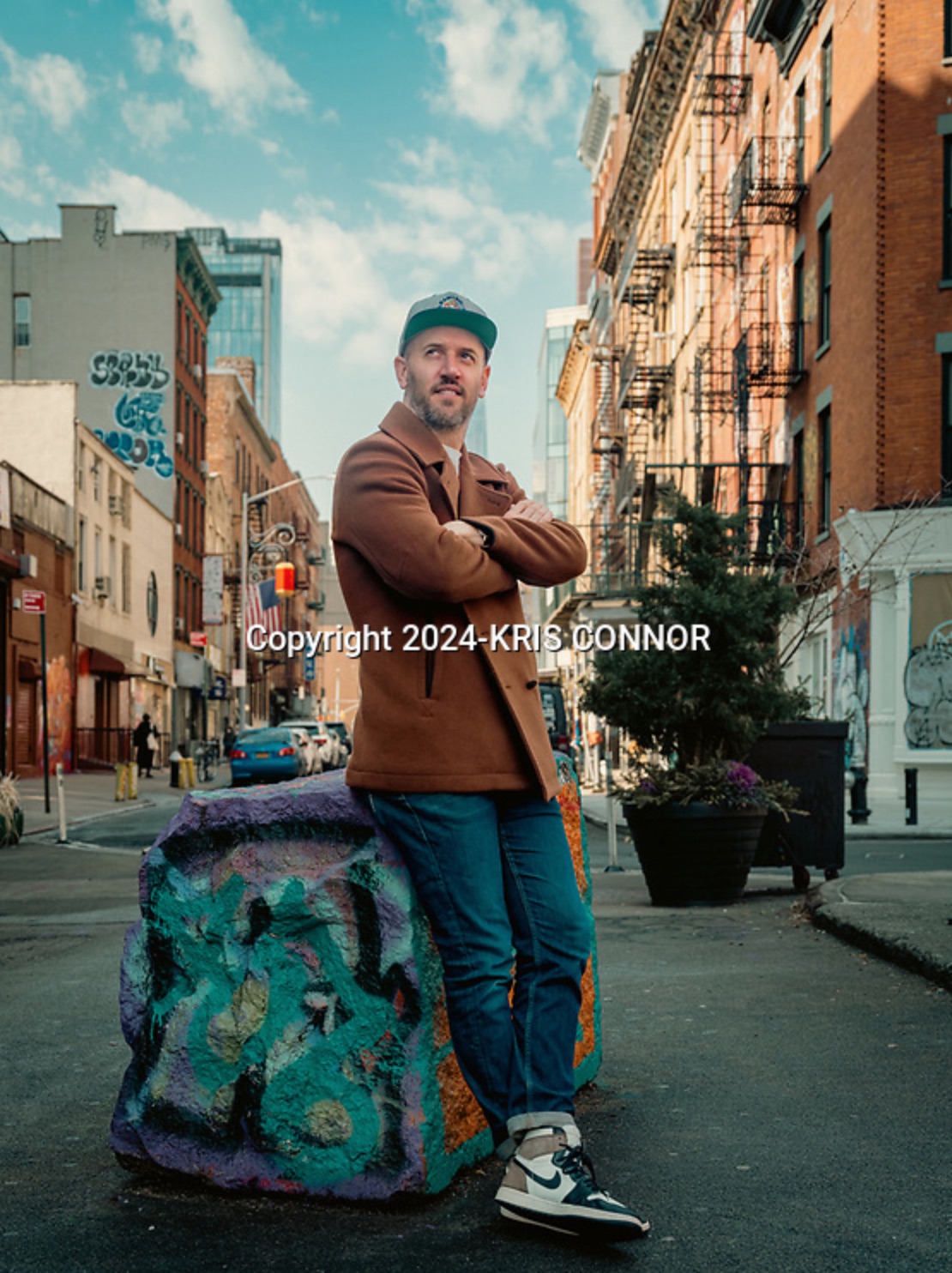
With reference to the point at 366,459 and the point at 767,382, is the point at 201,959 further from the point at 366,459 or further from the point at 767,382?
the point at 767,382

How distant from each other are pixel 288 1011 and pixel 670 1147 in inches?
44.4

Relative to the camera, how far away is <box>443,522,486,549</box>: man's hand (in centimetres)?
342

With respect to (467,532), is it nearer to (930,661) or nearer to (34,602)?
(34,602)

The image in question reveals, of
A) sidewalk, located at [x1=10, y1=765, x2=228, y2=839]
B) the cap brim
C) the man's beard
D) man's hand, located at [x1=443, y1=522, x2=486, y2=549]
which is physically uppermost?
the cap brim

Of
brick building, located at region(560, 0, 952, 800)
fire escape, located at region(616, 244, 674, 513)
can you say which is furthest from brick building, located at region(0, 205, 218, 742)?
brick building, located at region(560, 0, 952, 800)

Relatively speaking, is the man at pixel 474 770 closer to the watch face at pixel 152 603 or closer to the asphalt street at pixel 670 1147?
the asphalt street at pixel 670 1147

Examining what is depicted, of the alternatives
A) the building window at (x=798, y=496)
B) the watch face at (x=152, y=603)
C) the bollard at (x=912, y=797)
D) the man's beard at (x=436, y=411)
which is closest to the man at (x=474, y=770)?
the man's beard at (x=436, y=411)

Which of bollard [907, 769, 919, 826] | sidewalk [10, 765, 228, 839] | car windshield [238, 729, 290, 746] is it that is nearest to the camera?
bollard [907, 769, 919, 826]

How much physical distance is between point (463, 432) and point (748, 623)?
6987mm

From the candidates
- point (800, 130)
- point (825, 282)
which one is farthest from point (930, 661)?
point (800, 130)

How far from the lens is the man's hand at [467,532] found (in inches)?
135

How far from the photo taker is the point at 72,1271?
3090 mm

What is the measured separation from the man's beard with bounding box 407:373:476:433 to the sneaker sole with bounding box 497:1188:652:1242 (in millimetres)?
1783

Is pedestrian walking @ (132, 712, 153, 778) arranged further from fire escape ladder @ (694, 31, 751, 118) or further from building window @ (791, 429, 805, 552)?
fire escape ladder @ (694, 31, 751, 118)
